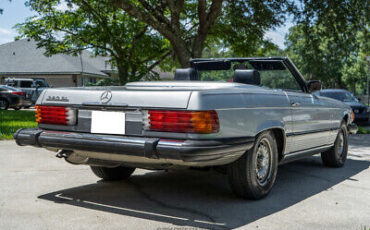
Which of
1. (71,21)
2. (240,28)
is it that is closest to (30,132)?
(240,28)

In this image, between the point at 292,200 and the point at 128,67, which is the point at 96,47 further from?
the point at 292,200

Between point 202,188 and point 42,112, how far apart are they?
197cm

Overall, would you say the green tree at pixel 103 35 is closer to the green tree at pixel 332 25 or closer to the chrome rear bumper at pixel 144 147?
the green tree at pixel 332 25

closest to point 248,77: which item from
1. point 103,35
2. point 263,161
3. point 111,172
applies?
point 263,161

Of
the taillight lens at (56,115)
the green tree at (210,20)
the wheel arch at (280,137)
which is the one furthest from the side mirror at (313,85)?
the green tree at (210,20)

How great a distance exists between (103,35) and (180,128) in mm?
20183

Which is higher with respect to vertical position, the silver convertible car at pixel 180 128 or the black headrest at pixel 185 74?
the black headrest at pixel 185 74

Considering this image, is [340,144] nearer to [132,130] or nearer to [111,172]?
[111,172]

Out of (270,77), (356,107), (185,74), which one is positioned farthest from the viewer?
(356,107)

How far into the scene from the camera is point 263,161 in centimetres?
474

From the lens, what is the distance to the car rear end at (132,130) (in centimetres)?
374

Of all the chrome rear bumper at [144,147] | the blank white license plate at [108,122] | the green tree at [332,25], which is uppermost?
the green tree at [332,25]

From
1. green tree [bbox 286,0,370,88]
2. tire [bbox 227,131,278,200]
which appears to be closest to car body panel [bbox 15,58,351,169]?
tire [bbox 227,131,278,200]

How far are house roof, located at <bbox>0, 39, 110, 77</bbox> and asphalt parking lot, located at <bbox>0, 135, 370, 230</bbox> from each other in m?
35.4
